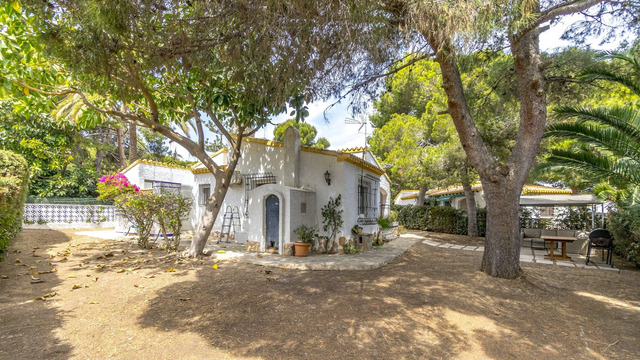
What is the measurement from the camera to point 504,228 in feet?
21.4

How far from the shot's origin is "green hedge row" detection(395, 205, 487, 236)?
18.0 metres

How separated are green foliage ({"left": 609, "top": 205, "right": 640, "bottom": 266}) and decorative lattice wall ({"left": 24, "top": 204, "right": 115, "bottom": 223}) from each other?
20.6 meters

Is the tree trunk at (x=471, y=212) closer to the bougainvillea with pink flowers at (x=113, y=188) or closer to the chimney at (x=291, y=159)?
the chimney at (x=291, y=159)

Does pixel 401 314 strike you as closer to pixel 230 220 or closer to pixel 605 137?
pixel 605 137

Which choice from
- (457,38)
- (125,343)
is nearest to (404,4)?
(457,38)

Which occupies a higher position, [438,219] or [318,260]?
[438,219]

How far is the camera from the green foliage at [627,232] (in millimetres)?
8209

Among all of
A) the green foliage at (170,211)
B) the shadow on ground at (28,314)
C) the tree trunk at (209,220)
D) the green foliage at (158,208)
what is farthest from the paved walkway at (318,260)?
the shadow on ground at (28,314)

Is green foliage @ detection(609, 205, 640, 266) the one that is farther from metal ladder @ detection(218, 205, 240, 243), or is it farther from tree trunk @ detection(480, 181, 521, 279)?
metal ladder @ detection(218, 205, 240, 243)

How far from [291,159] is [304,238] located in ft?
9.22

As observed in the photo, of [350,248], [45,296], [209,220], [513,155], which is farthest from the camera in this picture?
[350,248]

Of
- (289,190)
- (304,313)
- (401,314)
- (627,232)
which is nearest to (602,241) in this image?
(627,232)

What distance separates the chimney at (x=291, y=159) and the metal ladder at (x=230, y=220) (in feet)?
9.80

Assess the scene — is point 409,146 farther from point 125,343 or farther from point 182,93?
point 125,343
